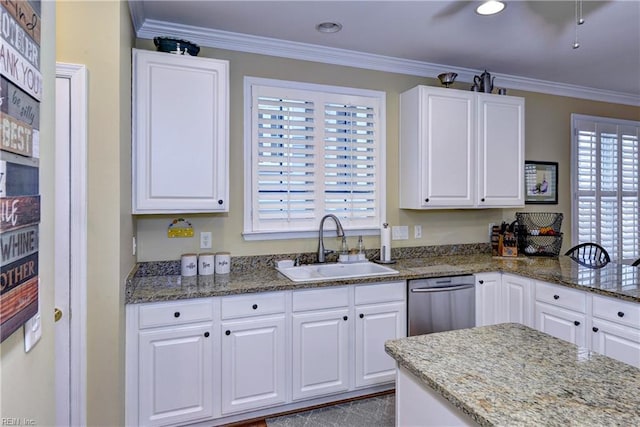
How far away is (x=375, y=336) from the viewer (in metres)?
2.62

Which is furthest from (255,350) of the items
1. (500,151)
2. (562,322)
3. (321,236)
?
(500,151)

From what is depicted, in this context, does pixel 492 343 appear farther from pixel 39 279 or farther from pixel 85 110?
pixel 85 110

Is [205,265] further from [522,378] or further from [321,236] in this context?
[522,378]

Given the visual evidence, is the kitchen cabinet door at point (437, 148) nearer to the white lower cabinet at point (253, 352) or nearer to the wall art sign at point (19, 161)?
the white lower cabinet at point (253, 352)

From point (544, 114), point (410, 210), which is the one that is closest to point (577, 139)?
point (544, 114)

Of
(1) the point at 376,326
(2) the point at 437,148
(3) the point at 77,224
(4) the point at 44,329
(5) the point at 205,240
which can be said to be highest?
(2) the point at 437,148

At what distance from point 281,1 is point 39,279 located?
6.50 feet

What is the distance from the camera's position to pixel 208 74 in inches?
96.0

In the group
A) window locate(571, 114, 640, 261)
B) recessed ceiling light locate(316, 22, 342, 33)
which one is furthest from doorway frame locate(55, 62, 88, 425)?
window locate(571, 114, 640, 261)

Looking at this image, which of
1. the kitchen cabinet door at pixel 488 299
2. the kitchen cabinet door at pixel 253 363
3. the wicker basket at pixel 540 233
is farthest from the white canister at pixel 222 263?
the wicker basket at pixel 540 233

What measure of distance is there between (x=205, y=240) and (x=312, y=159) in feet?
3.32

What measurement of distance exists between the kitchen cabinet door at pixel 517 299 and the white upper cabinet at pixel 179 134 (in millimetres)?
2166

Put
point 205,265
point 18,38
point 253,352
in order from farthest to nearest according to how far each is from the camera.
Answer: point 205,265, point 253,352, point 18,38

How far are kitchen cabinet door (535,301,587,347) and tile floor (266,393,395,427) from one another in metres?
1.18
